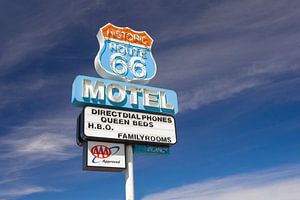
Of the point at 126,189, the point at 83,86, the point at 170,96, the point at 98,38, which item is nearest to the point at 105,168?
the point at 126,189

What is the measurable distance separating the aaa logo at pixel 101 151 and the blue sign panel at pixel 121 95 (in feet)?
6.93

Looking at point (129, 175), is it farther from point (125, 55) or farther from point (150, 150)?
point (125, 55)

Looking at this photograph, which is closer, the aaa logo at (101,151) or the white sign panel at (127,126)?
the aaa logo at (101,151)

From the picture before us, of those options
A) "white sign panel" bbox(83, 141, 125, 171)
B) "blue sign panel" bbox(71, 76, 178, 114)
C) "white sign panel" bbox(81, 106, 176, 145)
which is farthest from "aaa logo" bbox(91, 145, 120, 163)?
"blue sign panel" bbox(71, 76, 178, 114)

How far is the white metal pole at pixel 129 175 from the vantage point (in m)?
17.2

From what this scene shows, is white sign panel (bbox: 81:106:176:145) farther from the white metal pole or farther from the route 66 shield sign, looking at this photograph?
the route 66 shield sign

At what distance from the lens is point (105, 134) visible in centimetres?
1739

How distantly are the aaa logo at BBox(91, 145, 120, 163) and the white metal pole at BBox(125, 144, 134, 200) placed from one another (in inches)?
27.1

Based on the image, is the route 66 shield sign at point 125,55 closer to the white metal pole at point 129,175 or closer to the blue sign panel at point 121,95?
the blue sign panel at point 121,95

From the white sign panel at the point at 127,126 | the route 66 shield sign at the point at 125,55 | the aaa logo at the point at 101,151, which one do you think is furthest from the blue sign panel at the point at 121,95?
the aaa logo at the point at 101,151

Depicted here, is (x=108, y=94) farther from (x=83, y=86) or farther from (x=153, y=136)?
(x=153, y=136)

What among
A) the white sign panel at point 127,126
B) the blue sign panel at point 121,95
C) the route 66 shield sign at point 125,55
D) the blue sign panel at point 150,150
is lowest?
the blue sign panel at point 150,150

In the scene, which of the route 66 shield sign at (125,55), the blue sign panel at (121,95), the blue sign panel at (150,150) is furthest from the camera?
the route 66 shield sign at (125,55)

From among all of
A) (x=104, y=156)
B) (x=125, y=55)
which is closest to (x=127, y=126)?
(x=104, y=156)
